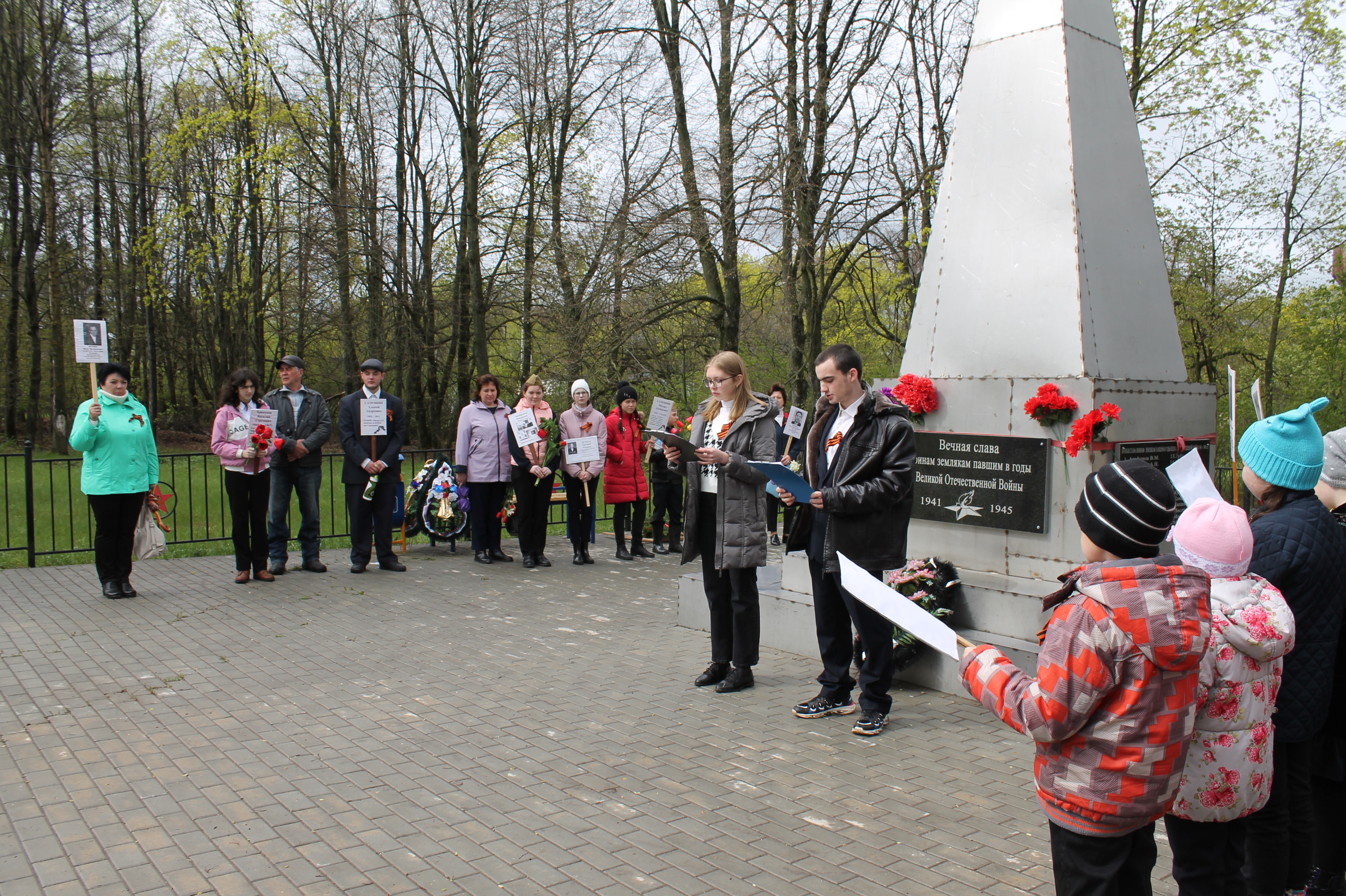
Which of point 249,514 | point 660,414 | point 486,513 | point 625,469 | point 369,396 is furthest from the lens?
point 625,469

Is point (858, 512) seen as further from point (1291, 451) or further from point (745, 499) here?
point (1291, 451)

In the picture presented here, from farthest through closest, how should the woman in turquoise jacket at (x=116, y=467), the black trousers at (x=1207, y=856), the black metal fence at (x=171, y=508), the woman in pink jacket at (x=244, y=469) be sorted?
the black metal fence at (x=171, y=508), the woman in pink jacket at (x=244, y=469), the woman in turquoise jacket at (x=116, y=467), the black trousers at (x=1207, y=856)

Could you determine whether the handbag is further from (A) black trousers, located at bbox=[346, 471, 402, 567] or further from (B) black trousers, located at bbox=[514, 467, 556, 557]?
(B) black trousers, located at bbox=[514, 467, 556, 557]

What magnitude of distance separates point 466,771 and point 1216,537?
3.27 m

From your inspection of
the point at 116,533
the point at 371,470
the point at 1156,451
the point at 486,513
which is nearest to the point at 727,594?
the point at 1156,451

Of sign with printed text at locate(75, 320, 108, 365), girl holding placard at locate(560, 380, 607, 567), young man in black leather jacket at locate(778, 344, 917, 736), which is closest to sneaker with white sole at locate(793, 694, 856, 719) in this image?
young man in black leather jacket at locate(778, 344, 917, 736)

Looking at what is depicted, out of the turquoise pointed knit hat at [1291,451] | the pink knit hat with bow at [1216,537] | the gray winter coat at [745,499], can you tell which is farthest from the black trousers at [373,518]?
the pink knit hat with bow at [1216,537]

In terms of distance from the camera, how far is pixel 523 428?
32.4 ft

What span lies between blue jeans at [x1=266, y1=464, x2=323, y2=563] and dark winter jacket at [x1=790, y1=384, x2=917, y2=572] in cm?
614

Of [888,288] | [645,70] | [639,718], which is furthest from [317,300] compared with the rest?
[639,718]

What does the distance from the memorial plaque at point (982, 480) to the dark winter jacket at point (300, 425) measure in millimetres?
5744

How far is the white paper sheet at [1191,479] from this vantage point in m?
2.83

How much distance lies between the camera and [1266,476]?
118 inches

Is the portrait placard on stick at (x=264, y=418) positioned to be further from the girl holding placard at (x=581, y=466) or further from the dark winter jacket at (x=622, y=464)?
the dark winter jacket at (x=622, y=464)
